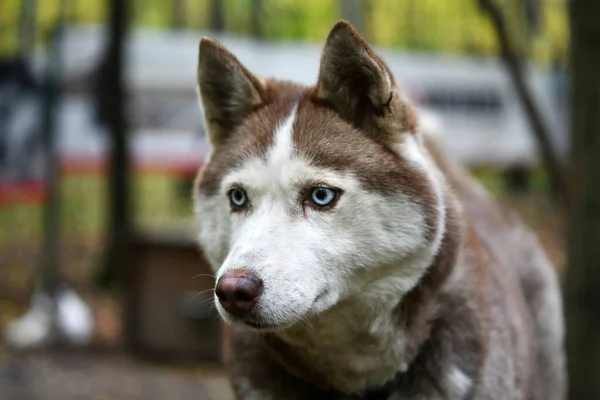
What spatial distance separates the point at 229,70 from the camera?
10.1 ft

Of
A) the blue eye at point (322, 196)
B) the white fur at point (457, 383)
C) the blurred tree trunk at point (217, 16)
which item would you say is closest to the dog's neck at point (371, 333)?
the white fur at point (457, 383)

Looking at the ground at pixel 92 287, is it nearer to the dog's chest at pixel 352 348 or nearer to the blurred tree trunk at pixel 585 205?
the dog's chest at pixel 352 348

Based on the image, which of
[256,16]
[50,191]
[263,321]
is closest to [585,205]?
[263,321]

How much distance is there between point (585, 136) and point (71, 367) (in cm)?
550

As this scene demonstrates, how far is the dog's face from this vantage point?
2.58m

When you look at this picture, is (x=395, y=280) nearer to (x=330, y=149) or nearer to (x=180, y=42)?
(x=330, y=149)

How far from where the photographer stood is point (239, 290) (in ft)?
8.17

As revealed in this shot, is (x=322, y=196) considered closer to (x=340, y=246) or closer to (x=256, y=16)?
(x=340, y=246)

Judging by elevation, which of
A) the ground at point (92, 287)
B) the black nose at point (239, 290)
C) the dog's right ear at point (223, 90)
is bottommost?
the ground at point (92, 287)

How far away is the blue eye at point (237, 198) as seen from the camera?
113 inches

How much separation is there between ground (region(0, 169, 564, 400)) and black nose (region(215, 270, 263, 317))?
4034 mm

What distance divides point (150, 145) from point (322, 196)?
9.18 m

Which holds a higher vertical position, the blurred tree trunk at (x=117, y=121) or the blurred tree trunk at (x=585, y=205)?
the blurred tree trunk at (x=585, y=205)

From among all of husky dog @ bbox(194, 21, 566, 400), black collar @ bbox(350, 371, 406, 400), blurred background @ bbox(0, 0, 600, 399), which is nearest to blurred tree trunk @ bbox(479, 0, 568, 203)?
blurred background @ bbox(0, 0, 600, 399)
